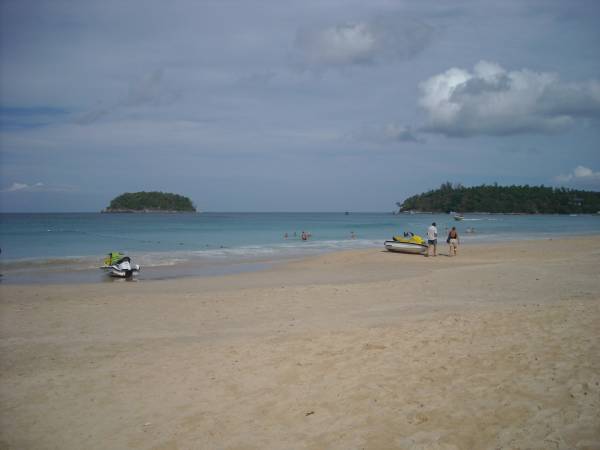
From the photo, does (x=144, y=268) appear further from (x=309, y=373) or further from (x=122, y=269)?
(x=309, y=373)

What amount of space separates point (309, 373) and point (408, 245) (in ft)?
70.3

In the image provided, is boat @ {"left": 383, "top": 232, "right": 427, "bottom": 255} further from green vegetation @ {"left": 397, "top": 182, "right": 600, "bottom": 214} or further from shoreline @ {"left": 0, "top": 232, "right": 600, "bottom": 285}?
Result: green vegetation @ {"left": 397, "top": 182, "right": 600, "bottom": 214}

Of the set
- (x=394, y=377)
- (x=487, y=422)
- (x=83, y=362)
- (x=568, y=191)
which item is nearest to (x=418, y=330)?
(x=394, y=377)

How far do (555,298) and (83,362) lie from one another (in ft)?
33.4

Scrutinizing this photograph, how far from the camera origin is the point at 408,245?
27.0m

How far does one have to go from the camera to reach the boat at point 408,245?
26.5 meters

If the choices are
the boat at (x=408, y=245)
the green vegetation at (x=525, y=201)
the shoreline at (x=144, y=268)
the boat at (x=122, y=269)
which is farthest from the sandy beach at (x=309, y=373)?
the green vegetation at (x=525, y=201)

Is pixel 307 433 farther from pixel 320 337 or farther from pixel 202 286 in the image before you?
pixel 202 286

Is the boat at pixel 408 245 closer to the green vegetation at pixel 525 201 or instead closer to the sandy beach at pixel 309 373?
the sandy beach at pixel 309 373

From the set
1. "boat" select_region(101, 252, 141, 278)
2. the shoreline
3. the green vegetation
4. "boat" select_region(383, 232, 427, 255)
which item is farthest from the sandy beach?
the green vegetation

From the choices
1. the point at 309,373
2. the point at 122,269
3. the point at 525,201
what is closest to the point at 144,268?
the point at 122,269

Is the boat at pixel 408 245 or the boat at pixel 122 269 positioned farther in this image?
the boat at pixel 408 245

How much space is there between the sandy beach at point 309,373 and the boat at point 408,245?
14.1 metres

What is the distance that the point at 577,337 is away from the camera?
6.91 metres
